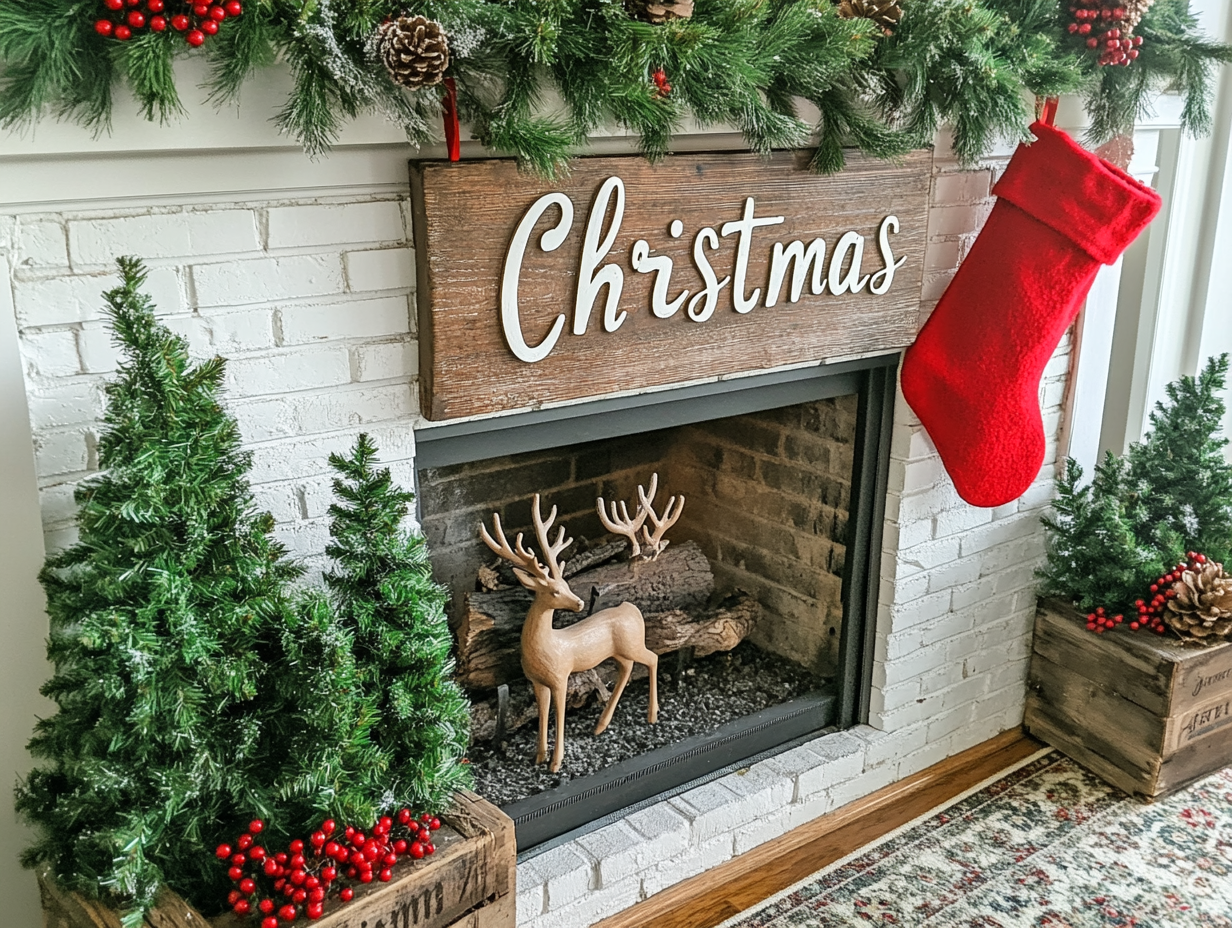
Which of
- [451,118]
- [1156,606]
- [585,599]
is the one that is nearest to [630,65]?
[451,118]

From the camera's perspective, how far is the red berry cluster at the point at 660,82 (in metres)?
1.36

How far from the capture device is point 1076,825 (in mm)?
2152

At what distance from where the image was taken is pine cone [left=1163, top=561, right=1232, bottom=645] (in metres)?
2.15

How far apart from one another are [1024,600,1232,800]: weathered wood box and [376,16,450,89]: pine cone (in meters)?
1.77

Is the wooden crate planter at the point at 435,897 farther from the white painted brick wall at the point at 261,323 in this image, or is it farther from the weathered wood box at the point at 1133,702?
the weathered wood box at the point at 1133,702

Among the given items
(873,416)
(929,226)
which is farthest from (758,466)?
(929,226)

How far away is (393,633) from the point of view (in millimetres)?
1289

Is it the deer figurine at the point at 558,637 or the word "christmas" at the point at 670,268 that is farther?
the deer figurine at the point at 558,637

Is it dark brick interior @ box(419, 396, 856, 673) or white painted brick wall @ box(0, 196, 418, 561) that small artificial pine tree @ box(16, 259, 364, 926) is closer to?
white painted brick wall @ box(0, 196, 418, 561)

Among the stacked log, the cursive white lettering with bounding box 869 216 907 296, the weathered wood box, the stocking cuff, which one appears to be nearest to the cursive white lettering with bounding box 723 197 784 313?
the cursive white lettering with bounding box 869 216 907 296

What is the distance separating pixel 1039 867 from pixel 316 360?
5.17 ft

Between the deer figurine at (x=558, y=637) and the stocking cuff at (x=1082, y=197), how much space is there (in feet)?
3.24

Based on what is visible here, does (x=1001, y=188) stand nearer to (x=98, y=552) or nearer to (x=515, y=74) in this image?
(x=515, y=74)

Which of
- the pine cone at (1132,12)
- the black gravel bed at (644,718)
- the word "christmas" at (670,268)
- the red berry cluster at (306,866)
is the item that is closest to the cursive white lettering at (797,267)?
the word "christmas" at (670,268)
